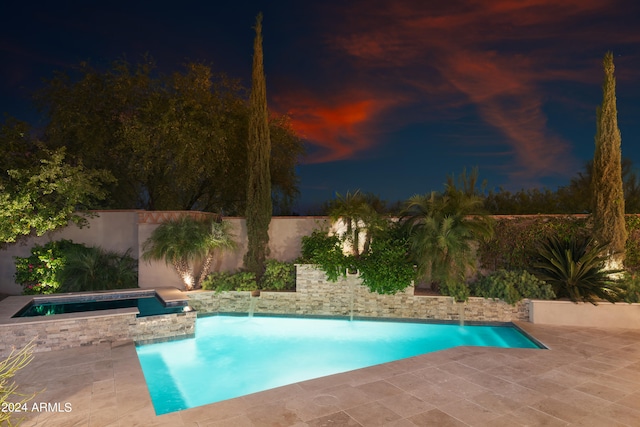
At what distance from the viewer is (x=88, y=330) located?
6.02m

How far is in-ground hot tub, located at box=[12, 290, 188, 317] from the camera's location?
6.71 meters

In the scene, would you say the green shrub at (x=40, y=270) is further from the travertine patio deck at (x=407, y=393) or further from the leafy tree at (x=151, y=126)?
the travertine patio deck at (x=407, y=393)

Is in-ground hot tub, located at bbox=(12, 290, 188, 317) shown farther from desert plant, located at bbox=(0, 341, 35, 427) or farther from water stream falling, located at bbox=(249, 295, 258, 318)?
desert plant, located at bbox=(0, 341, 35, 427)

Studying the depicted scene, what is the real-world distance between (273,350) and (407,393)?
3.06 metres

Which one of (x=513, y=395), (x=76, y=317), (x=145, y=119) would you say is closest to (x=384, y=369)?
(x=513, y=395)

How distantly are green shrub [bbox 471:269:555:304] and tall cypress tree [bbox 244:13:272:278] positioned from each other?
17.0 ft

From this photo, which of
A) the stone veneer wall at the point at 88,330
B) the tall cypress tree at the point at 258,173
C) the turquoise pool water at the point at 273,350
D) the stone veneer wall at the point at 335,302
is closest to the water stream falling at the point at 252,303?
the stone veneer wall at the point at 335,302

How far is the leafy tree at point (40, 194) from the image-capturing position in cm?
784

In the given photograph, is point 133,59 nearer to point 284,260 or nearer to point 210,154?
point 210,154

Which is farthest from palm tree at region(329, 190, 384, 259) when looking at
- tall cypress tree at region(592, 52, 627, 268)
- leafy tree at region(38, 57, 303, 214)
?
tall cypress tree at region(592, 52, 627, 268)

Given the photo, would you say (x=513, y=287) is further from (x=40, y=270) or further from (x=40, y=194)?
(x=40, y=194)

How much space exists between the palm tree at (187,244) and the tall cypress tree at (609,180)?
817 cm

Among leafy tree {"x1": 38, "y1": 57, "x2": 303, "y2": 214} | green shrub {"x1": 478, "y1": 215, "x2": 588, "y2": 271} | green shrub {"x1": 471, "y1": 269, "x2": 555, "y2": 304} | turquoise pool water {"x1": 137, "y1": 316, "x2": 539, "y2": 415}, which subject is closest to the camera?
turquoise pool water {"x1": 137, "y1": 316, "x2": 539, "y2": 415}

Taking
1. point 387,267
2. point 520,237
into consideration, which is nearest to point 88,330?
point 387,267
